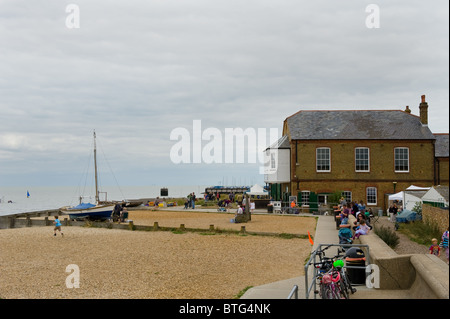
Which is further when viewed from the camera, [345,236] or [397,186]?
[397,186]

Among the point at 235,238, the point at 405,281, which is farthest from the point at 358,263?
the point at 235,238

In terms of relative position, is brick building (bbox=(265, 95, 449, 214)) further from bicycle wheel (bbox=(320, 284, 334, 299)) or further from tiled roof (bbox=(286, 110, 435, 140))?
bicycle wheel (bbox=(320, 284, 334, 299))

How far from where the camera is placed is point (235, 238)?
→ 78.2ft

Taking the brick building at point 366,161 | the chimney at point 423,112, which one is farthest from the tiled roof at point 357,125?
the chimney at point 423,112

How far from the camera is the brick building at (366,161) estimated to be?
41.6m

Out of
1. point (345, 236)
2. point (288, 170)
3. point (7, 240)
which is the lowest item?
point (7, 240)

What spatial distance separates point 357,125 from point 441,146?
318 inches

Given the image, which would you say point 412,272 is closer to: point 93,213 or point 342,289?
point 342,289

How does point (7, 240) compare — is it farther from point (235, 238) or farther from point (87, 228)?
point (235, 238)


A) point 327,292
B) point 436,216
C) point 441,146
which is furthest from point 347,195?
point 327,292

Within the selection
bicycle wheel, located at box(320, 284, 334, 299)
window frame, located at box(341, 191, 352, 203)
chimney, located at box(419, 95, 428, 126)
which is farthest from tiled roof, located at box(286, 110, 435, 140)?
bicycle wheel, located at box(320, 284, 334, 299)

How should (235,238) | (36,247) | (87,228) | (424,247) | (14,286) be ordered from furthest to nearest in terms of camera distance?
(87,228), (235,238), (36,247), (424,247), (14,286)
